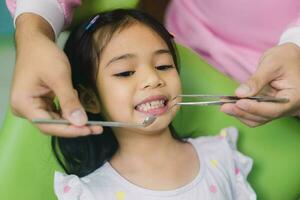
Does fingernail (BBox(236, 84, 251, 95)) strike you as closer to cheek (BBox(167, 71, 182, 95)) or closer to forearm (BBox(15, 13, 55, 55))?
cheek (BBox(167, 71, 182, 95))

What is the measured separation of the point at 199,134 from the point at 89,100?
0.24m

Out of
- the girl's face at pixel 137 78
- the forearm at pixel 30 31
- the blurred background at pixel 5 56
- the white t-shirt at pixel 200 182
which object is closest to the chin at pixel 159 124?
the girl's face at pixel 137 78

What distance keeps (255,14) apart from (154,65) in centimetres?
31

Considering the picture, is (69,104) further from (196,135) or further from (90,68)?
(196,135)

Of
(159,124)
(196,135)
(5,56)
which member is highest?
(159,124)

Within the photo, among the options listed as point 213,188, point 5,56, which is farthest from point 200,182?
point 5,56

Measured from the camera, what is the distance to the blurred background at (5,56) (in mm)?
1169

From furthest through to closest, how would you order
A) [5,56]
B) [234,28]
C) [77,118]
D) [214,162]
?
[5,56], [234,28], [214,162], [77,118]

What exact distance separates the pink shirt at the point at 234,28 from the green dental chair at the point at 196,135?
56mm

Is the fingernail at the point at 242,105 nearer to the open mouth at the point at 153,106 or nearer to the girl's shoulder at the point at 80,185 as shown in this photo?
the open mouth at the point at 153,106

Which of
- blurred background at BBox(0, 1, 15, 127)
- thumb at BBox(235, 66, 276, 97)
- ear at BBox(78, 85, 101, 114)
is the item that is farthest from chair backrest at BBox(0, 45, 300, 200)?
blurred background at BBox(0, 1, 15, 127)

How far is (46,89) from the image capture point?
67 cm

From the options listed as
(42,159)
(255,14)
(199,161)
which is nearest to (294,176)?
(199,161)

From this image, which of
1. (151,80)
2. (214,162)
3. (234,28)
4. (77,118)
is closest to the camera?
(77,118)
